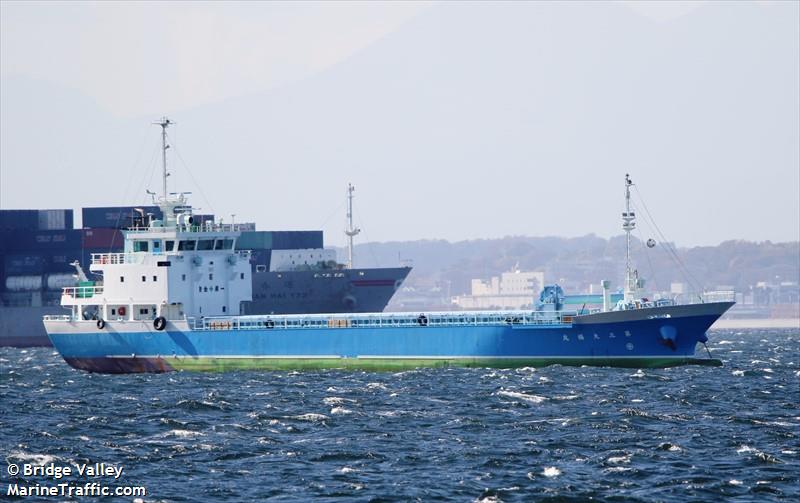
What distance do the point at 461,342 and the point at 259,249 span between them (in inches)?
2584

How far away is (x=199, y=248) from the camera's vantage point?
224 feet

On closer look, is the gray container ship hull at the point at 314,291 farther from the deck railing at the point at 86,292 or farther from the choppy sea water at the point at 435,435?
the choppy sea water at the point at 435,435

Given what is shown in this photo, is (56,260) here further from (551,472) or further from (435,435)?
(551,472)

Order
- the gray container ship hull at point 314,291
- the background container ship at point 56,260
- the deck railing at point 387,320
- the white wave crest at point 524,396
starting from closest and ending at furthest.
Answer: the white wave crest at point 524,396 < the deck railing at point 387,320 < the gray container ship hull at point 314,291 < the background container ship at point 56,260

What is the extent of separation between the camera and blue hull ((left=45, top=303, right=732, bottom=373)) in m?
58.6

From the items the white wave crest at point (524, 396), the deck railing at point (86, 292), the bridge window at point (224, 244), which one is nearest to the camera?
the white wave crest at point (524, 396)

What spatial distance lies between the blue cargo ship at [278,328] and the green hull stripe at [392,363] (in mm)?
47

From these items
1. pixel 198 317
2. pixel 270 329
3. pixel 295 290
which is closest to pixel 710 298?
pixel 270 329

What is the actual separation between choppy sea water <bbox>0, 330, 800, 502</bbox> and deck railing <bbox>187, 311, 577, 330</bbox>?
2399mm

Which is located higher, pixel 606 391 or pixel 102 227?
pixel 102 227

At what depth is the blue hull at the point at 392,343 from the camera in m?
58.6

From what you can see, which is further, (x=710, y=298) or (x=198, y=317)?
(x=198, y=317)

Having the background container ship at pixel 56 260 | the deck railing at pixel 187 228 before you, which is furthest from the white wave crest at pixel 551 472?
the background container ship at pixel 56 260

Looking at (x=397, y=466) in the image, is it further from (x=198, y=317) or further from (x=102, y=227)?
(x=102, y=227)
